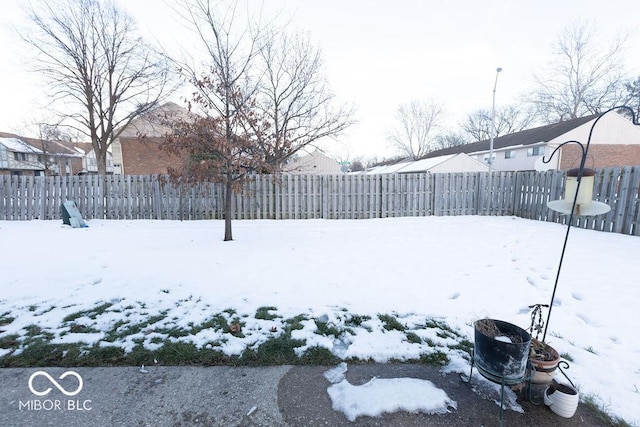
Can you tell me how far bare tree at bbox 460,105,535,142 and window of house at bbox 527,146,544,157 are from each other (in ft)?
51.9

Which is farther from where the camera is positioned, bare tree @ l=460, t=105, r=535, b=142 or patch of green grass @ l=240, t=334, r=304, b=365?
bare tree @ l=460, t=105, r=535, b=142

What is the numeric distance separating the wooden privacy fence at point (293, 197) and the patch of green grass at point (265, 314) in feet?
21.1

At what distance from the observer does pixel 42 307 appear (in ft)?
11.1

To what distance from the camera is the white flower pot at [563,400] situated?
5.97ft

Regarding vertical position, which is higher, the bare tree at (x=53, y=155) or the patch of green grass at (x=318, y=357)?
the bare tree at (x=53, y=155)

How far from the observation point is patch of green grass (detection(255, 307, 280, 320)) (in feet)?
10.5

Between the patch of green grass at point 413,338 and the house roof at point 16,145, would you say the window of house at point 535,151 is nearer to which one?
the patch of green grass at point 413,338

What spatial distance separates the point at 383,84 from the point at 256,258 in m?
18.2

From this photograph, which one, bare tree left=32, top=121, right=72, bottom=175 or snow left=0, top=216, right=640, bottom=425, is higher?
bare tree left=32, top=121, right=72, bottom=175

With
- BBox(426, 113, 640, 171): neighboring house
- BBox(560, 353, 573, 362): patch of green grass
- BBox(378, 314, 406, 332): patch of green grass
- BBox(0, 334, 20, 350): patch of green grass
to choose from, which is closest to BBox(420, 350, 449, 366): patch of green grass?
BBox(378, 314, 406, 332): patch of green grass

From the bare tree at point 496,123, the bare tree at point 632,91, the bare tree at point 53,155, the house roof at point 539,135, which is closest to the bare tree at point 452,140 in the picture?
the bare tree at point 496,123

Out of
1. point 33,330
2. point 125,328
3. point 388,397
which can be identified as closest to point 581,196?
point 388,397

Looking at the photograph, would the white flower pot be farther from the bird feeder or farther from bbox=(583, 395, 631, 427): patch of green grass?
the bird feeder

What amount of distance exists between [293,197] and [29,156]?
148 feet
